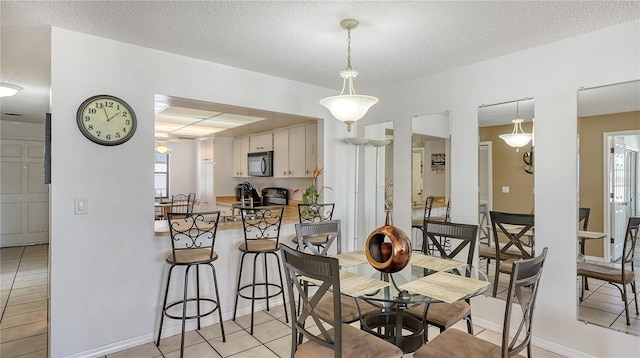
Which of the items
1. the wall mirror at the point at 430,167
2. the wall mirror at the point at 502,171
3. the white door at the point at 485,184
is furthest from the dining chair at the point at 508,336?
the wall mirror at the point at 430,167

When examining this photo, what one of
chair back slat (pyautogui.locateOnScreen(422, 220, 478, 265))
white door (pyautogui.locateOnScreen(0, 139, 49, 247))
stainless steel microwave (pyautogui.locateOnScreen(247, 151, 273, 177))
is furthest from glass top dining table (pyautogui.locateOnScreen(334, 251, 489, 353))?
white door (pyautogui.locateOnScreen(0, 139, 49, 247))

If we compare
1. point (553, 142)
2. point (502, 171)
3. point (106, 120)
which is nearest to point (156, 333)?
point (106, 120)

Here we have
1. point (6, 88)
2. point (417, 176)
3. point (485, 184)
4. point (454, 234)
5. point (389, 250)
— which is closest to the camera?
point (389, 250)

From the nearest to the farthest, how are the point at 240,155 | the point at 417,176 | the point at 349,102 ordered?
the point at 349,102 < the point at 417,176 < the point at 240,155

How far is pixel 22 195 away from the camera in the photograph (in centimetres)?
634

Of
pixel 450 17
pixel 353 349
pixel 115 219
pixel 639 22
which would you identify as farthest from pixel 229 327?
pixel 639 22

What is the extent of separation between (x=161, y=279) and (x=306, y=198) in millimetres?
1692

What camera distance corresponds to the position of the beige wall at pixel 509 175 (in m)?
2.82

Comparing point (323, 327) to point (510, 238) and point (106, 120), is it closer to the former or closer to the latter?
point (510, 238)

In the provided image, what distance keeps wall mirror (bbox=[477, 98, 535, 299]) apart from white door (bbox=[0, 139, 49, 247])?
7637 millimetres

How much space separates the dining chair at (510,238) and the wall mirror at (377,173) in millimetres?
1235

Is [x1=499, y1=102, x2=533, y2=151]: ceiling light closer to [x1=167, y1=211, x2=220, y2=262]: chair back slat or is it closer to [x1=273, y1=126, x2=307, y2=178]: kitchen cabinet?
[x1=167, y1=211, x2=220, y2=262]: chair back slat

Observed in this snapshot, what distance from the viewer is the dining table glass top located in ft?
5.67

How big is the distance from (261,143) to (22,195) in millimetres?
4650
